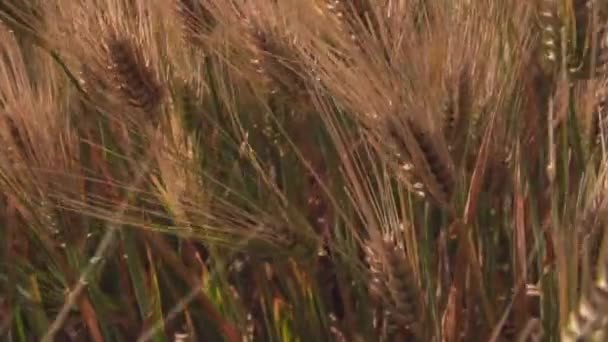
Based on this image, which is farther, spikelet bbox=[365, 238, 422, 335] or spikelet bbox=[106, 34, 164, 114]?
spikelet bbox=[106, 34, 164, 114]

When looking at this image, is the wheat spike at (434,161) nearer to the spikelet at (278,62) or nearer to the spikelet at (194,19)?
the spikelet at (278,62)

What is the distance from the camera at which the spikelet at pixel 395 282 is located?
30.3 inches

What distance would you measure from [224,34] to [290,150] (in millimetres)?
139

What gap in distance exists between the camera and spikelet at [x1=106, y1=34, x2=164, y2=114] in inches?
37.3

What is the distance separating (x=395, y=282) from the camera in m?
0.77

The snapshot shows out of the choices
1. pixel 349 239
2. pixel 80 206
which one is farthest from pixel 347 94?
pixel 80 206

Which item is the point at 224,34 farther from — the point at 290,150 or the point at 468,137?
the point at 468,137

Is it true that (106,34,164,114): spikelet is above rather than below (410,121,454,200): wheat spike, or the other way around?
above

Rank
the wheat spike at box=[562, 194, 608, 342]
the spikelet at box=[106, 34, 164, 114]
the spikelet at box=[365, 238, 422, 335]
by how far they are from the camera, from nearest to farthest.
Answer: the wheat spike at box=[562, 194, 608, 342] → the spikelet at box=[365, 238, 422, 335] → the spikelet at box=[106, 34, 164, 114]

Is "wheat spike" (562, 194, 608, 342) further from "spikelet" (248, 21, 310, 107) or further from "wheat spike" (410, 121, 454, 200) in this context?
"spikelet" (248, 21, 310, 107)

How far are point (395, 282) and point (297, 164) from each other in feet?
1.05

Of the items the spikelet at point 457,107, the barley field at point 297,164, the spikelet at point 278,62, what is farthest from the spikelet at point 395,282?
the spikelet at point 278,62

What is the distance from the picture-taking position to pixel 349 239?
97 centimetres

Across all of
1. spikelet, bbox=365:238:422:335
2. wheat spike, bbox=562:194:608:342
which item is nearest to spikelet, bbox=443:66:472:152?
spikelet, bbox=365:238:422:335
